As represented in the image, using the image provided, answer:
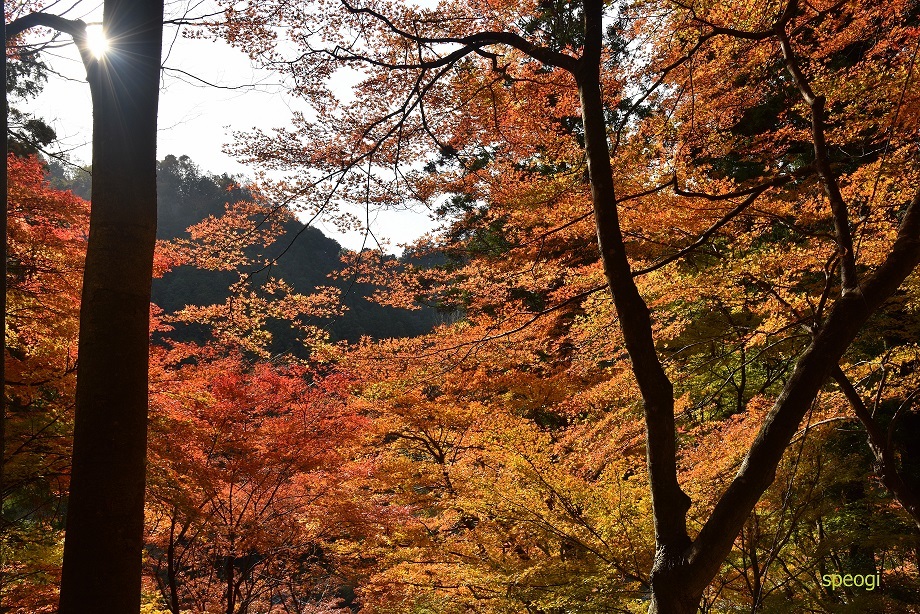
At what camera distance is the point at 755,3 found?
4449 millimetres

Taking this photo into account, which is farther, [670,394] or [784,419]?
[670,394]

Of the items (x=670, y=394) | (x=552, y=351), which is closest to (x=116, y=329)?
(x=670, y=394)

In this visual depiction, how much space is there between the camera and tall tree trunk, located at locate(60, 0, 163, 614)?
5.49 feet

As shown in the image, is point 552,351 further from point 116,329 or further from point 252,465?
point 116,329

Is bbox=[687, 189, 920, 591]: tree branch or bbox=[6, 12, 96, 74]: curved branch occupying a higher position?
bbox=[6, 12, 96, 74]: curved branch

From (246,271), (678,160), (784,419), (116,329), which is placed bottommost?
(784,419)

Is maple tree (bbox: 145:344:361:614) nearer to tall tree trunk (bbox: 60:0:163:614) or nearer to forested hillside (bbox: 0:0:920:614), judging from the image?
forested hillside (bbox: 0:0:920:614)

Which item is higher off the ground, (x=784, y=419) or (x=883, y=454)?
(x=784, y=419)

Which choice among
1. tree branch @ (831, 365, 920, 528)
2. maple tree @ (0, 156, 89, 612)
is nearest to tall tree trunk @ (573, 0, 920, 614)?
tree branch @ (831, 365, 920, 528)

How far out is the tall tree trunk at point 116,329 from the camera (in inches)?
65.8

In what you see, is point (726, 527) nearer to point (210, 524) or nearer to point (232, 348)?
point (210, 524)

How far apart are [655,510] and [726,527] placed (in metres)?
0.30

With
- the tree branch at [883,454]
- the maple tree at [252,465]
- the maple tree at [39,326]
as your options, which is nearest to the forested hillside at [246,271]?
the maple tree at [252,465]

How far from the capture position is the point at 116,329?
5.95ft
